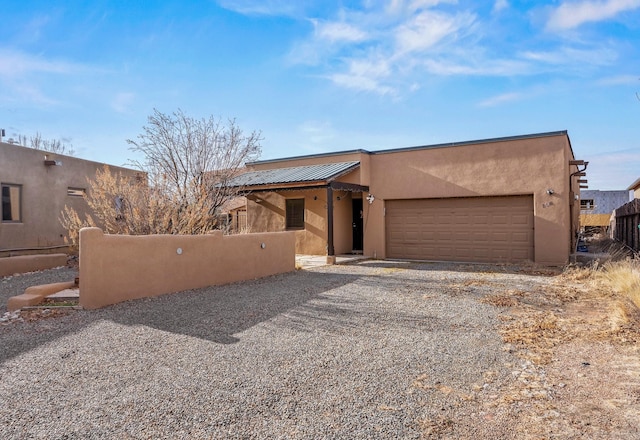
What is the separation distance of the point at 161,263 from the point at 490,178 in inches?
418

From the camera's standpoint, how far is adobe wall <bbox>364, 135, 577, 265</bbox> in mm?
12898

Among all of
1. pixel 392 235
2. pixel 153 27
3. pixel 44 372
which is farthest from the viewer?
pixel 392 235

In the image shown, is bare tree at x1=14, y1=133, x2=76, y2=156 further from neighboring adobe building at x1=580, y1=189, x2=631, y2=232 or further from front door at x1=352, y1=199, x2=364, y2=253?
neighboring adobe building at x1=580, y1=189, x2=631, y2=232

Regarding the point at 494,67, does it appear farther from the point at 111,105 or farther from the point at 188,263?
the point at 111,105

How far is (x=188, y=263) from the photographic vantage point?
9227 millimetres

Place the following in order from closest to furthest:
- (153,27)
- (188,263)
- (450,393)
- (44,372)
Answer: (450,393)
(44,372)
(188,263)
(153,27)

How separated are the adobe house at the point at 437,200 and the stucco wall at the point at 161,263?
12.7 feet

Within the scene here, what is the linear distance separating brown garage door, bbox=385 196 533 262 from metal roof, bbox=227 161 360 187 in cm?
238

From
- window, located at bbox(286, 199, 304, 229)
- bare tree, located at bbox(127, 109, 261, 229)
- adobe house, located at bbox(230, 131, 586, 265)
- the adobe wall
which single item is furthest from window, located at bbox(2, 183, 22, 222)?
the adobe wall

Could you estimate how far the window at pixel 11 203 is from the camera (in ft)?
44.9

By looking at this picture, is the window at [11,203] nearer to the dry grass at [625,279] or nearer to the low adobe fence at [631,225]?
the dry grass at [625,279]

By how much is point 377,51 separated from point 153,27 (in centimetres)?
644

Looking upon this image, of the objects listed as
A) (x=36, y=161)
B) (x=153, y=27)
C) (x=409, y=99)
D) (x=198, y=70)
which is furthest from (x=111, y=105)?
(x=409, y=99)

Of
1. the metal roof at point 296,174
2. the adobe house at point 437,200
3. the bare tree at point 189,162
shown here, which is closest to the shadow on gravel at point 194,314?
the bare tree at point 189,162
